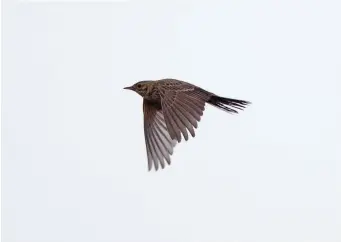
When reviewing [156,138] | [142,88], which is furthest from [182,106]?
[156,138]

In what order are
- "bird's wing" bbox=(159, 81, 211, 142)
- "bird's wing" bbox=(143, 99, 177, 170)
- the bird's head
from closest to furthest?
"bird's wing" bbox=(159, 81, 211, 142) < the bird's head < "bird's wing" bbox=(143, 99, 177, 170)

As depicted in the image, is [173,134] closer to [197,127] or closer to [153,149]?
[197,127]

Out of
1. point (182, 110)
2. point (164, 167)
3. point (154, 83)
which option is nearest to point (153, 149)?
point (164, 167)

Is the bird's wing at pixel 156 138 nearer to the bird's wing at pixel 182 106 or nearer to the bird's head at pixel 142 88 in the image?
the bird's head at pixel 142 88

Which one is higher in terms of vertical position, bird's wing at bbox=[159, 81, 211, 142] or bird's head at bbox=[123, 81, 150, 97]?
bird's head at bbox=[123, 81, 150, 97]

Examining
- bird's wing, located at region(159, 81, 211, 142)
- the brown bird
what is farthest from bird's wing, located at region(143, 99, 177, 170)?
bird's wing, located at region(159, 81, 211, 142)

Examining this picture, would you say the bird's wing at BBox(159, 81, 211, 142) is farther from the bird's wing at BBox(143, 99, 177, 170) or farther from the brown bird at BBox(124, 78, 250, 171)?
the bird's wing at BBox(143, 99, 177, 170)

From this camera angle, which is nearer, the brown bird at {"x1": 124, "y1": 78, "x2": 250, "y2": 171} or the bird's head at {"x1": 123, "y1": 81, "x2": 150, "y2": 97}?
the brown bird at {"x1": 124, "y1": 78, "x2": 250, "y2": 171}

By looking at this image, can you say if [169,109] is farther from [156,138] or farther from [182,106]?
[156,138]
